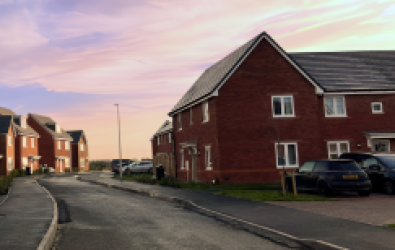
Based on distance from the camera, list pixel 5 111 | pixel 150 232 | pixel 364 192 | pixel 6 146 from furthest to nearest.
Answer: pixel 5 111
pixel 6 146
pixel 364 192
pixel 150 232

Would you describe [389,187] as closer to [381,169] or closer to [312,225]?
[381,169]

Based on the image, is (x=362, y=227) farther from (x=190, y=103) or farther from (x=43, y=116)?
(x=43, y=116)

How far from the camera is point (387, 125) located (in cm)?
2856

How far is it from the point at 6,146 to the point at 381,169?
1943 inches

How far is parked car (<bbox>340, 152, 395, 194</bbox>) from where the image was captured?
17.7 metres

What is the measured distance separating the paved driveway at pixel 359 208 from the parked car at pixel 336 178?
0.69 metres

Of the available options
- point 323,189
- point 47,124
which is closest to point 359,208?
point 323,189

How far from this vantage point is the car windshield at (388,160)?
18059 mm

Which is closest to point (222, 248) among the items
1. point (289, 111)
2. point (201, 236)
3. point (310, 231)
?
point (201, 236)

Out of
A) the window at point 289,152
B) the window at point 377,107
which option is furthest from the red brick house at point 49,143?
the window at point 377,107

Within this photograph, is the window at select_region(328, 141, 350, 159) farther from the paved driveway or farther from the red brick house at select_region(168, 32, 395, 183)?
the paved driveway

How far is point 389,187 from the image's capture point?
58.2 ft

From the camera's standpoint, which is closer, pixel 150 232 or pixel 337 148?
pixel 150 232

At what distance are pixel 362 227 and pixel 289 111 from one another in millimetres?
18089
